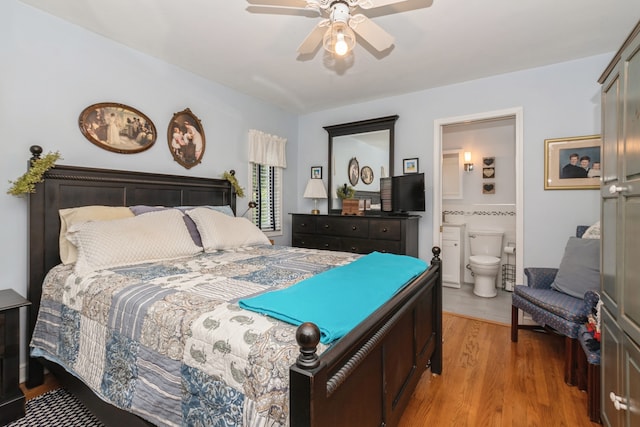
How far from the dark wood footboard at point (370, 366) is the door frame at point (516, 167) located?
1664 millimetres

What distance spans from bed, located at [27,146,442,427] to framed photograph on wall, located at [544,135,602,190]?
1796 mm

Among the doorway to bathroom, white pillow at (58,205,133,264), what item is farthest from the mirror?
white pillow at (58,205,133,264)

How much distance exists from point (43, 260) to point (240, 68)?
91.0 inches

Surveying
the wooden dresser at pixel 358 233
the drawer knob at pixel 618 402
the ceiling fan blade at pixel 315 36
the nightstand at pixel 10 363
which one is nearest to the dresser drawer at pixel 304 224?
the wooden dresser at pixel 358 233

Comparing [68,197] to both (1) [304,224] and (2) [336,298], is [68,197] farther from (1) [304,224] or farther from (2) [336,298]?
(1) [304,224]

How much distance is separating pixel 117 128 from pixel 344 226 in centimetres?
248

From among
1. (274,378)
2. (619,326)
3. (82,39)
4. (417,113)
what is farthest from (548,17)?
(82,39)

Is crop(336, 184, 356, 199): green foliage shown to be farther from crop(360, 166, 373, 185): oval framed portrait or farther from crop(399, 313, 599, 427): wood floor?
crop(399, 313, 599, 427): wood floor

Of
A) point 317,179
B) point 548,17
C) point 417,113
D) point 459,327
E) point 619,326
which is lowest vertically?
point 459,327

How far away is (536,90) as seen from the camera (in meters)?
3.12

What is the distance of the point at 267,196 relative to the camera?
419cm

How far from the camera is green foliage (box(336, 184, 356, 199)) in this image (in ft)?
14.1

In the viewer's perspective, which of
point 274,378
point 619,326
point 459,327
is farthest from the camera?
point 459,327

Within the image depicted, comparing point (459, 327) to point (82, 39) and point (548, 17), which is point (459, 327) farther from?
point (82, 39)
